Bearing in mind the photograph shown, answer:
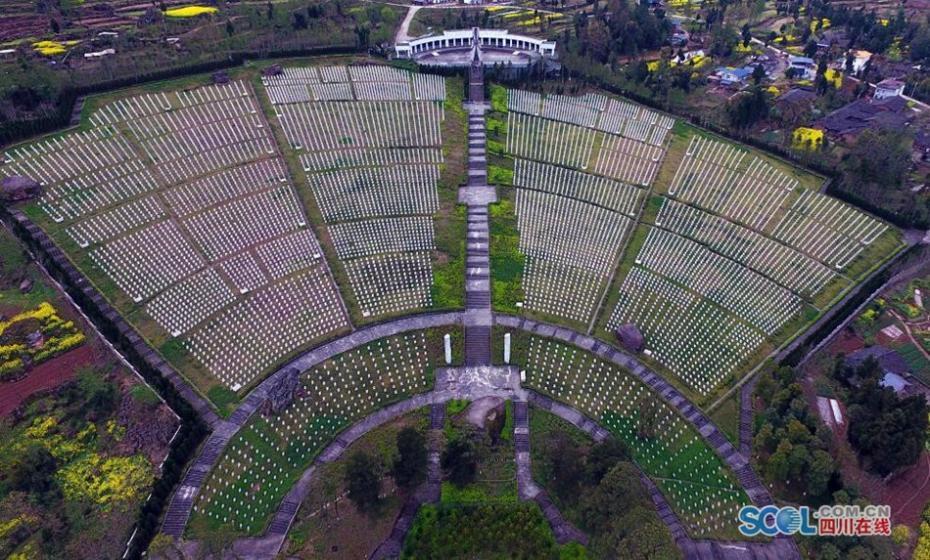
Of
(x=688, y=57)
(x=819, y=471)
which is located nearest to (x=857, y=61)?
(x=688, y=57)

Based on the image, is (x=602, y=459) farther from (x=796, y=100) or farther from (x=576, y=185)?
(x=796, y=100)

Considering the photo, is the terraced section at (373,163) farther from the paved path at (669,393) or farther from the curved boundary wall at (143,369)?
the curved boundary wall at (143,369)

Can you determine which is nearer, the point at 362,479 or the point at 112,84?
the point at 362,479

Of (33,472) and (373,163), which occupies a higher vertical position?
(33,472)

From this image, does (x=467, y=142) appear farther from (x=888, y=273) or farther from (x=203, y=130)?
(x=888, y=273)

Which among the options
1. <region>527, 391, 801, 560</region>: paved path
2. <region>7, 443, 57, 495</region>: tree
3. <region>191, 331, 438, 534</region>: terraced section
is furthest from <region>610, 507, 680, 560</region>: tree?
<region>7, 443, 57, 495</region>: tree
